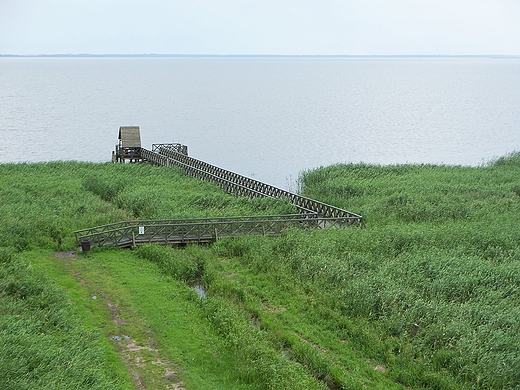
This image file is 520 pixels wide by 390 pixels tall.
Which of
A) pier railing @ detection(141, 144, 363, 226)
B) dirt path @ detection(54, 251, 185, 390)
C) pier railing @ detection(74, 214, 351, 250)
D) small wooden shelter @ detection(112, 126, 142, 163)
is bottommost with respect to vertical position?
dirt path @ detection(54, 251, 185, 390)

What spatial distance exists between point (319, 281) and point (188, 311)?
5630 millimetres

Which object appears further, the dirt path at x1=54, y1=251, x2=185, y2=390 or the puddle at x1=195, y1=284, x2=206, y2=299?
the puddle at x1=195, y1=284, x2=206, y2=299

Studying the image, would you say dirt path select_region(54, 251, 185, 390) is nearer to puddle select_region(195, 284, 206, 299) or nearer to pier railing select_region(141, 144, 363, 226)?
puddle select_region(195, 284, 206, 299)

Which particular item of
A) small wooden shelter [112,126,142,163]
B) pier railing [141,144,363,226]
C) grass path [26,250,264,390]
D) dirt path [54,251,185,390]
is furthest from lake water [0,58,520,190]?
dirt path [54,251,185,390]

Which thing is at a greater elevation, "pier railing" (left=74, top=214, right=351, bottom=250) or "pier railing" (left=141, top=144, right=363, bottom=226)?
"pier railing" (left=141, top=144, right=363, bottom=226)

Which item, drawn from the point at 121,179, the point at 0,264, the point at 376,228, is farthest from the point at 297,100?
the point at 0,264

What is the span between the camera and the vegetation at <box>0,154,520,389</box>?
668 inches

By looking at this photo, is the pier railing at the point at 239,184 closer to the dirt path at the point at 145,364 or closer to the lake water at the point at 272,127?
the lake water at the point at 272,127

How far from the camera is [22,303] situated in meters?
19.6

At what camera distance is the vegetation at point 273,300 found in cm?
1697

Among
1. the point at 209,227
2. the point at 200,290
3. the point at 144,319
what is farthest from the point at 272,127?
the point at 144,319

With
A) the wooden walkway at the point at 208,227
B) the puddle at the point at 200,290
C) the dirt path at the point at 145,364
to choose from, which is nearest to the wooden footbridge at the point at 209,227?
the wooden walkway at the point at 208,227

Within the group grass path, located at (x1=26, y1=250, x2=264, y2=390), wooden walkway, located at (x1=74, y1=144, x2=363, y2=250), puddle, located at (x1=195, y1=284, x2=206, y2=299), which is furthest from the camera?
wooden walkway, located at (x1=74, y1=144, x2=363, y2=250)

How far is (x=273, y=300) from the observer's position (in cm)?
2217
